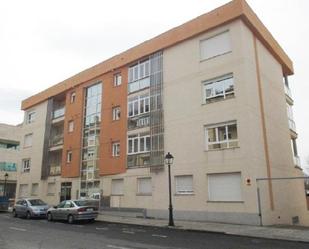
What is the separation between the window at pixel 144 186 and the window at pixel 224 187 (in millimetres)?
5065

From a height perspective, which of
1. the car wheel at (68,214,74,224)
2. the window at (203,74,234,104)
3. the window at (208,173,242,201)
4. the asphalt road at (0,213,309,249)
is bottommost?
the asphalt road at (0,213,309,249)

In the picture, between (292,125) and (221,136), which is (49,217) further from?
(292,125)

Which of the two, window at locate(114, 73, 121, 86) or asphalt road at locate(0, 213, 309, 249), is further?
window at locate(114, 73, 121, 86)

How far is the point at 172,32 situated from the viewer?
76.6 feet

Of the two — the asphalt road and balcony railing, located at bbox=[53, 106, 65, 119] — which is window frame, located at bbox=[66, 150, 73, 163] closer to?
balcony railing, located at bbox=[53, 106, 65, 119]

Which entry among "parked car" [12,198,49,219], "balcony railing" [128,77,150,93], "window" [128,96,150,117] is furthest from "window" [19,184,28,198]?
"balcony railing" [128,77,150,93]

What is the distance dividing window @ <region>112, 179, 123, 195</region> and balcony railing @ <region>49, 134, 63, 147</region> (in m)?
9.20

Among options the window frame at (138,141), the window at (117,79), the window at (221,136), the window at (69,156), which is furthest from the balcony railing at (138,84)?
the window at (69,156)

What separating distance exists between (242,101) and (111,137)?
38.5ft

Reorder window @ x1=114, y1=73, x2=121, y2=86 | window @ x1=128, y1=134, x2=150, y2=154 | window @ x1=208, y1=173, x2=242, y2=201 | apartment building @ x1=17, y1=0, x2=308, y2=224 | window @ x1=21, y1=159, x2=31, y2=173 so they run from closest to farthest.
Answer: window @ x1=208, y1=173, x2=242, y2=201, apartment building @ x1=17, y1=0, x2=308, y2=224, window @ x1=128, y1=134, x2=150, y2=154, window @ x1=114, y1=73, x2=121, y2=86, window @ x1=21, y1=159, x2=31, y2=173

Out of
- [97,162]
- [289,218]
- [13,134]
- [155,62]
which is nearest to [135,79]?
[155,62]

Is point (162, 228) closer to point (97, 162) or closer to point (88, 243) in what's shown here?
point (88, 243)

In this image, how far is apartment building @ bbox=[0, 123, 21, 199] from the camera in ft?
157

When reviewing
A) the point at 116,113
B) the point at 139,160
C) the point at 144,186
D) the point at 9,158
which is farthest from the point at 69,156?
the point at 9,158
